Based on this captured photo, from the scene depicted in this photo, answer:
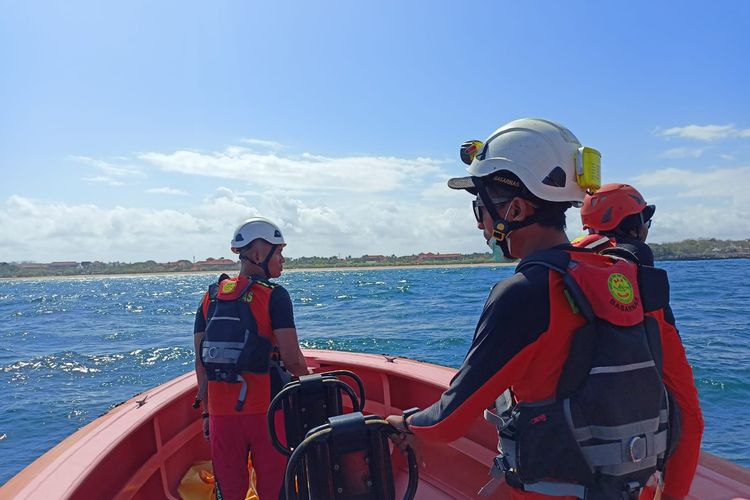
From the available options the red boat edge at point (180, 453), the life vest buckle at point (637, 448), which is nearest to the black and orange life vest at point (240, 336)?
the red boat edge at point (180, 453)

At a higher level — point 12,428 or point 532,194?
point 532,194

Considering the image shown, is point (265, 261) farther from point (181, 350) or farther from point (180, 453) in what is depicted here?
point (181, 350)

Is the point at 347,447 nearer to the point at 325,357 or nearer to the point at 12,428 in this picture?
the point at 325,357

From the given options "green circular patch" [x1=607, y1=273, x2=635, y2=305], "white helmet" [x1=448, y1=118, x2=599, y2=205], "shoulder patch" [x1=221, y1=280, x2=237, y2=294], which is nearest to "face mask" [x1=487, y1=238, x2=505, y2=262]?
"white helmet" [x1=448, y1=118, x2=599, y2=205]

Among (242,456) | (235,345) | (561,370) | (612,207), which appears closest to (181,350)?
(242,456)

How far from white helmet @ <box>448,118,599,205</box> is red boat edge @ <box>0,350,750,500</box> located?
1528 mm

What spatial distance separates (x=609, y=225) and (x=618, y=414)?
147 cm

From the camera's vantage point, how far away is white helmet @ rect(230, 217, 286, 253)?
10.3ft

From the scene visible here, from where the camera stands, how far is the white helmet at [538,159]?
1.46 m

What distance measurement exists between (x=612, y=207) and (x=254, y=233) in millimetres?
1950

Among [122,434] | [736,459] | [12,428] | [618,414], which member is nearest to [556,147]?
[618,414]

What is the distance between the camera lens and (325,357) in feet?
16.5

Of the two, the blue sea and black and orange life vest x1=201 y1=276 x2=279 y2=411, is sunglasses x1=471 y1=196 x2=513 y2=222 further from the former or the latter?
the blue sea

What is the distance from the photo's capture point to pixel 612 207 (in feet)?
8.46
